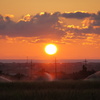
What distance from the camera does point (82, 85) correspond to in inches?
896

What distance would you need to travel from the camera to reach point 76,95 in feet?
53.9

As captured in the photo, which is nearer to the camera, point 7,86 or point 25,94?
point 25,94

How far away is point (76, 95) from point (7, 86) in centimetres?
710

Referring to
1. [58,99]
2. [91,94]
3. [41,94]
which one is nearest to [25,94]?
[41,94]

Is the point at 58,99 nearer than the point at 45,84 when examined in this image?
Yes

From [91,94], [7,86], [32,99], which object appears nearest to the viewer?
[32,99]

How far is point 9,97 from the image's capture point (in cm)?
1642

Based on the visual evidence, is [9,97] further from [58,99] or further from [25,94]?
[58,99]

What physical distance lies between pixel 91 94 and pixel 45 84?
6165 millimetres

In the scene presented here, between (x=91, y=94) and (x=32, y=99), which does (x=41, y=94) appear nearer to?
(x=32, y=99)

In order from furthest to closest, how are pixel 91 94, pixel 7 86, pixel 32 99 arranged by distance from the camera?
pixel 7 86
pixel 91 94
pixel 32 99

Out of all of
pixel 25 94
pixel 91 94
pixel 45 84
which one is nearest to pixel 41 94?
pixel 25 94

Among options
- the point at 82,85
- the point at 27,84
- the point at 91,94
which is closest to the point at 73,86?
the point at 82,85

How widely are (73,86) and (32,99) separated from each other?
7386 millimetres
